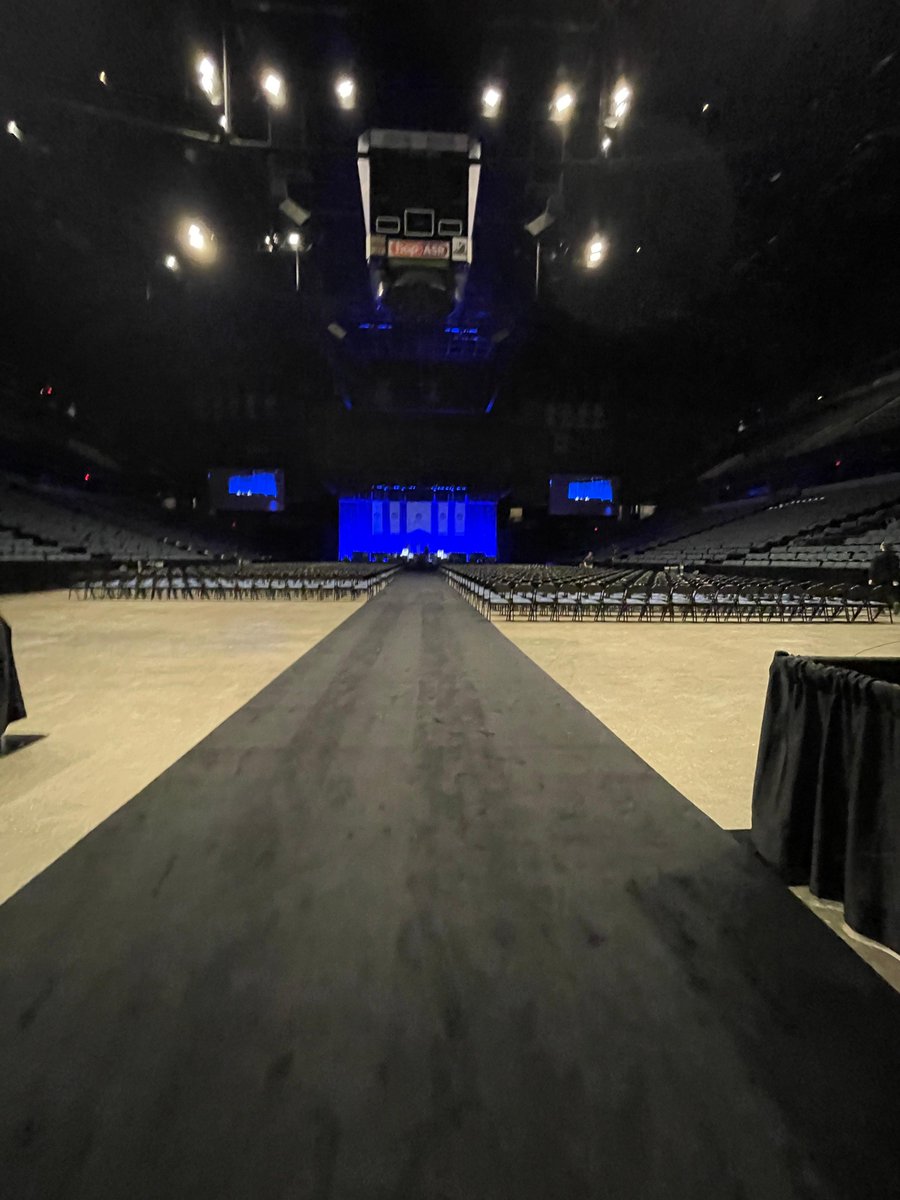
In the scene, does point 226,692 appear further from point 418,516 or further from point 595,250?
point 418,516

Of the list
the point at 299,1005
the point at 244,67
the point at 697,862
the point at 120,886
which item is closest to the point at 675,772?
the point at 697,862

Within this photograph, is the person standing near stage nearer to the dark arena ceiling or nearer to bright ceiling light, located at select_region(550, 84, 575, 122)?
the dark arena ceiling

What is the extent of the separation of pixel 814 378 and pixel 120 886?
1101 inches

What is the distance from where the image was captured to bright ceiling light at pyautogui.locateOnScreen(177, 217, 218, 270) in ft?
44.7

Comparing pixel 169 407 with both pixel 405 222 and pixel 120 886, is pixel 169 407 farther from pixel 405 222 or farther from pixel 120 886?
pixel 120 886

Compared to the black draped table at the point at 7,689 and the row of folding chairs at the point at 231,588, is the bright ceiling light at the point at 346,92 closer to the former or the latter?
the row of folding chairs at the point at 231,588

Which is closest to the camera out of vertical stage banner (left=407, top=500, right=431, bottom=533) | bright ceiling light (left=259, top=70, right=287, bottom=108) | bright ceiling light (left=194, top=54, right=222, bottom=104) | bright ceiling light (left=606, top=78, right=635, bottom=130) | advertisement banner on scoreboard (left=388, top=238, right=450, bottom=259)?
bright ceiling light (left=194, top=54, right=222, bottom=104)

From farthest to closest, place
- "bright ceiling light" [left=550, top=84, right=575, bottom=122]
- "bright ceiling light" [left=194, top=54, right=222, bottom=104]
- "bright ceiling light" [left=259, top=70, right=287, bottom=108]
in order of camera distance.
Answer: "bright ceiling light" [left=550, top=84, right=575, bottom=122]
"bright ceiling light" [left=259, top=70, right=287, bottom=108]
"bright ceiling light" [left=194, top=54, right=222, bottom=104]

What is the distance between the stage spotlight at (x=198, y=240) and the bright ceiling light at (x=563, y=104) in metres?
8.32

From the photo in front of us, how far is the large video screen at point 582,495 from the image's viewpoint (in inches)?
1278

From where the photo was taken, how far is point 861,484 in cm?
2306

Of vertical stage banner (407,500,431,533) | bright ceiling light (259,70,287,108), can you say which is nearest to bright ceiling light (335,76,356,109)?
bright ceiling light (259,70,287,108)

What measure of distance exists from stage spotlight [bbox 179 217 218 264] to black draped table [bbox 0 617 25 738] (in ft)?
45.0

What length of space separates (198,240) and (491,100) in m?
7.92
